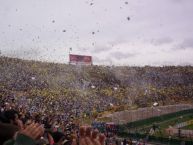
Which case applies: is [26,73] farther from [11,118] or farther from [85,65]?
[11,118]

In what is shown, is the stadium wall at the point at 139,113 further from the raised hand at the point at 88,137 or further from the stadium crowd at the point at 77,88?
the raised hand at the point at 88,137

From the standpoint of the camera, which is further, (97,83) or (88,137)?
(97,83)

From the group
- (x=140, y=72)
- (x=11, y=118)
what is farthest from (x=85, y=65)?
(x=11, y=118)

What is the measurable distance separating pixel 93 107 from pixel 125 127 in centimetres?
886

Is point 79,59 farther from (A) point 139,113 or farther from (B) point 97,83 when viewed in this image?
(A) point 139,113

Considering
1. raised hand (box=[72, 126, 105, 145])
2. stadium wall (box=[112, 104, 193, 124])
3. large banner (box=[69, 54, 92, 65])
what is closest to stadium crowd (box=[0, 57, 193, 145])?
large banner (box=[69, 54, 92, 65])

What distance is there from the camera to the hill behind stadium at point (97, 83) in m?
40.9

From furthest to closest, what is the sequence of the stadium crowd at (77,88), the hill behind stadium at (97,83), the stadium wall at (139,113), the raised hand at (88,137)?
the hill behind stadium at (97,83) → the stadium wall at (139,113) → the stadium crowd at (77,88) → the raised hand at (88,137)

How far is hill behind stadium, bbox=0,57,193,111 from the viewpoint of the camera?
40938 millimetres

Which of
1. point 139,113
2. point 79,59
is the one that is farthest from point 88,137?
point 79,59

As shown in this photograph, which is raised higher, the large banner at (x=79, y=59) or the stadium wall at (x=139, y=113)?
the large banner at (x=79, y=59)

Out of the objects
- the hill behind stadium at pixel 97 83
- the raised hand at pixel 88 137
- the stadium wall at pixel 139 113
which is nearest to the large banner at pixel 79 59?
the hill behind stadium at pixel 97 83

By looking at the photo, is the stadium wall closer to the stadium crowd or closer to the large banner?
the stadium crowd

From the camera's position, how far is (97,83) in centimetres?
5650
